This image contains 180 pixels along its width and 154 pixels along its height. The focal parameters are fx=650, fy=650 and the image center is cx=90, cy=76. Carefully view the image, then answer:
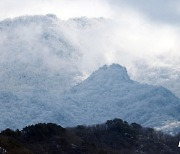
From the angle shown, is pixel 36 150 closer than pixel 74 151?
Yes

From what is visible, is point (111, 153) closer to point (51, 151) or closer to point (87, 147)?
point (87, 147)

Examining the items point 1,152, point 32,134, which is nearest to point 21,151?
point 1,152

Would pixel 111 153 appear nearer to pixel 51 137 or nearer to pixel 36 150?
pixel 51 137

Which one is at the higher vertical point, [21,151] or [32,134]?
[32,134]

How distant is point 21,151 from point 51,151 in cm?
2880

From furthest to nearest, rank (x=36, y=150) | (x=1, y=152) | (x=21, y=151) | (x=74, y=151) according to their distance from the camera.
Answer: (x=74, y=151) → (x=36, y=150) → (x=21, y=151) → (x=1, y=152)

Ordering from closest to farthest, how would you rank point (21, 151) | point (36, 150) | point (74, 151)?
1. point (21, 151)
2. point (36, 150)
3. point (74, 151)

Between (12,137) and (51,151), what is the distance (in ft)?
38.4

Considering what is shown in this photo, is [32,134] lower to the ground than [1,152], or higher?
higher

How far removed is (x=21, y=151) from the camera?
151 m

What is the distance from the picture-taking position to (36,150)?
173m

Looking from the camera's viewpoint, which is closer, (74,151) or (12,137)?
(12,137)

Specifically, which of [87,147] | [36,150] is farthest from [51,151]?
[87,147]

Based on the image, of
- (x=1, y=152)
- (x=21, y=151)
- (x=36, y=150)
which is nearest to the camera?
(x=1, y=152)
